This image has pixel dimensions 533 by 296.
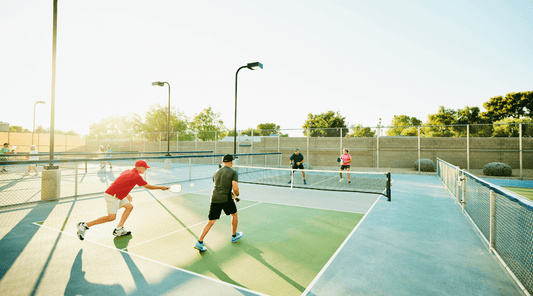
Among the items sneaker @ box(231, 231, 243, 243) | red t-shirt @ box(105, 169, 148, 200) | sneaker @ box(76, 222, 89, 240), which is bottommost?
sneaker @ box(231, 231, 243, 243)

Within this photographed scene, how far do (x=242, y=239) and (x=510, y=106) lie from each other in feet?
257

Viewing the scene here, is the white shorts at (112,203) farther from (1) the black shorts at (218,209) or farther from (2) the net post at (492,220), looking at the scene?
(2) the net post at (492,220)

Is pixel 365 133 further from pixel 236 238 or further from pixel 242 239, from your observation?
pixel 236 238

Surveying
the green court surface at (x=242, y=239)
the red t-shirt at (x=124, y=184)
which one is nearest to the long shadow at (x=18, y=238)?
the green court surface at (x=242, y=239)

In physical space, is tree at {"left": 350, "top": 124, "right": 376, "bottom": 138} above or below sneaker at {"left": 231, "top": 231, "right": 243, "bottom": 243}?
above

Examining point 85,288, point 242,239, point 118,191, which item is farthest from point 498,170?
point 85,288

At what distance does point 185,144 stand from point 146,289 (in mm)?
30931

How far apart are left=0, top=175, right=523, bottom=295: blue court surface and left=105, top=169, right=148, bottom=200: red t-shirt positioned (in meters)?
1.03

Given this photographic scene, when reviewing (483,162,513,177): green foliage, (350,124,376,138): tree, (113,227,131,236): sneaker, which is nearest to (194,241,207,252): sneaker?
(113,227,131,236): sneaker

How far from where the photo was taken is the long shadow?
466 centimetres

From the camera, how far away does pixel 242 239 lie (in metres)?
5.91

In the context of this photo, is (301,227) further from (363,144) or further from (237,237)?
(363,144)

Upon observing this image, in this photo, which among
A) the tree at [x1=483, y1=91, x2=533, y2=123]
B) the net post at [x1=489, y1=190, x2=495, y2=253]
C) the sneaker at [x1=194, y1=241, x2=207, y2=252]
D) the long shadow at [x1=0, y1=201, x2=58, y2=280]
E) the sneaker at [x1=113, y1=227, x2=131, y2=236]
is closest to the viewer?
the long shadow at [x1=0, y1=201, x2=58, y2=280]

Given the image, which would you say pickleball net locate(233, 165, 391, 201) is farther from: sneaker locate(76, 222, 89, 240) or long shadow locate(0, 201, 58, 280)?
long shadow locate(0, 201, 58, 280)
